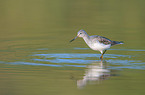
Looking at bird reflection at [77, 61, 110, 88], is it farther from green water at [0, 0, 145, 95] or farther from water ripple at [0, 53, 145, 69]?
water ripple at [0, 53, 145, 69]

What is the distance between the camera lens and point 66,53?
1334 centimetres

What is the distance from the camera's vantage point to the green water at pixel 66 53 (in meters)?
9.21

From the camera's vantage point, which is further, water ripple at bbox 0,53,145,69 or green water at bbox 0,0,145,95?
water ripple at bbox 0,53,145,69

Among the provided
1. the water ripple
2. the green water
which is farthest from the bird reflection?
the water ripple

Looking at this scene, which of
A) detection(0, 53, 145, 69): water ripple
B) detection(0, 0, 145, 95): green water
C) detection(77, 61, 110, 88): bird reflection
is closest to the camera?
detection(0, 0, 145, 95): green water

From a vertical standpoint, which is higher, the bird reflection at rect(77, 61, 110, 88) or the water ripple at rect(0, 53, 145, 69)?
the water ripple at rect(0, 53, 145, 69)

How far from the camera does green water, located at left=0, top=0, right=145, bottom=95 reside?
9211 mm

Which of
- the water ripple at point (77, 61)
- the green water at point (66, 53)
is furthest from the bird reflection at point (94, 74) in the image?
the water ripple at point (77, 61)

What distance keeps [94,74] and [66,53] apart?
10.6ft

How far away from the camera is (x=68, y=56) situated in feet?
42.0

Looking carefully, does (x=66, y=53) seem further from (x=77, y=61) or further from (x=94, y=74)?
(x=94, y=74)

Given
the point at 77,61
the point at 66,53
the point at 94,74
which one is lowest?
the point at 94,74

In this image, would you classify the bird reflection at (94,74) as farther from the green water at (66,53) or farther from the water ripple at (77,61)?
the water ripple at (77,61)

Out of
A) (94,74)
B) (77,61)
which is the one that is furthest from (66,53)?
(94,74)
